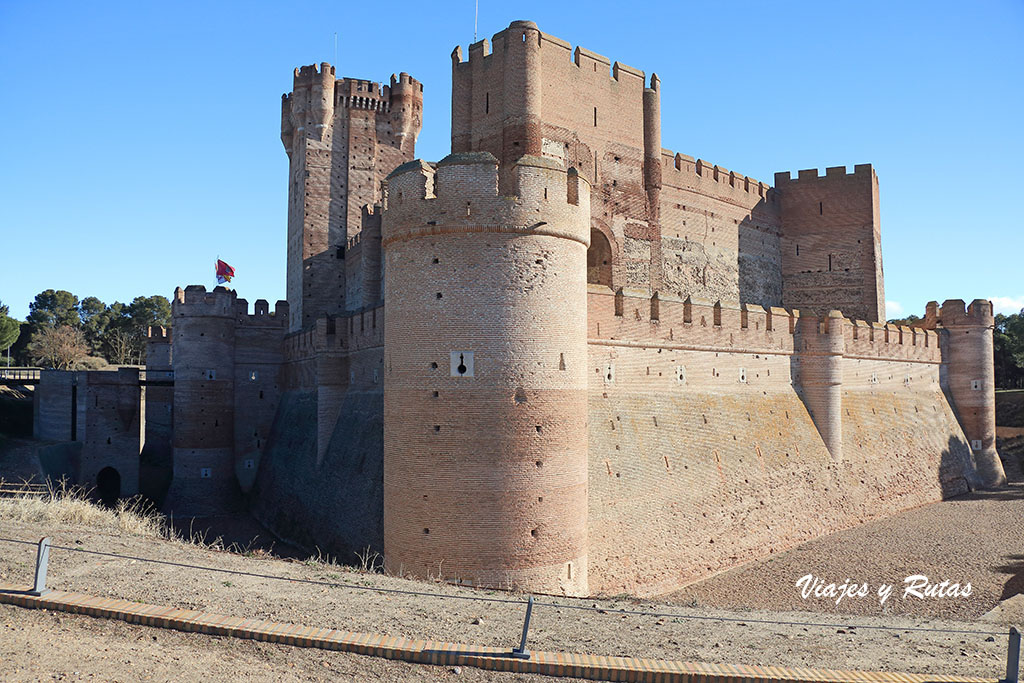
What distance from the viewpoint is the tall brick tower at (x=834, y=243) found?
29.7 meters

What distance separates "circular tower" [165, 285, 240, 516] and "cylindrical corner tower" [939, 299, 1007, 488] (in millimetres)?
28324

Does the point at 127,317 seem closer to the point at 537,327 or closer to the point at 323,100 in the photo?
the point at 323,100

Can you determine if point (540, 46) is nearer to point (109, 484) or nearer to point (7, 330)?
point (109, 484)

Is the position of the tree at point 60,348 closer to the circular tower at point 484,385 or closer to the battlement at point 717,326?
the battlement at point 717,326

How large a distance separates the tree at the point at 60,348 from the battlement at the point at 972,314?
5217 centimetres

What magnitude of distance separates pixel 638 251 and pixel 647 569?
10722mm

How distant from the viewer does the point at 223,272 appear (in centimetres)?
3219

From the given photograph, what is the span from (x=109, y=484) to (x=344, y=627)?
2637 cm

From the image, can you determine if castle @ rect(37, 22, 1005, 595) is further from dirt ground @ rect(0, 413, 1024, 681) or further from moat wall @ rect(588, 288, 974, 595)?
dirt ground @ rect(0, 413, 1024, 681)

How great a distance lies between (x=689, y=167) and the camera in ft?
83.7

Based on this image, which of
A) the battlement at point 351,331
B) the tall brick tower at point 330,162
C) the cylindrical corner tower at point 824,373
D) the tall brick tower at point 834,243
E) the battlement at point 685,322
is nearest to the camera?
the battlement at point 685,322

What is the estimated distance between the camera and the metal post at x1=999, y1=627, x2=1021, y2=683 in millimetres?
5801

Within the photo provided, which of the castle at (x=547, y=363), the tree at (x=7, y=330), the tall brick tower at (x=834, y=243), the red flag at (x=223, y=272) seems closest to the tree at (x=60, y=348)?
the tree at (x=7, y=330)

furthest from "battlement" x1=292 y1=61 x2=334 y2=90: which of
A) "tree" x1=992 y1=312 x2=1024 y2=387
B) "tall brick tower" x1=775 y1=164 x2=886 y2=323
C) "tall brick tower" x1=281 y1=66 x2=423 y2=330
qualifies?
"tree" x1=992 y1=312 x2=1024 y2=387
